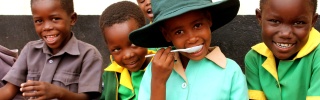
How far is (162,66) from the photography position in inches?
91.7

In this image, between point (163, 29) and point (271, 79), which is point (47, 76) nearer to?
point (163, 29)

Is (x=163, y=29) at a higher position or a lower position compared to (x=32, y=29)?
higher

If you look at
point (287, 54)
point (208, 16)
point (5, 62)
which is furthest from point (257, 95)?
point (5, 62)

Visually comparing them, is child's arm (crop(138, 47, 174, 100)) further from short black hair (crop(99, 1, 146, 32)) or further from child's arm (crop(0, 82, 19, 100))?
child's arm (crop(0, 82, 19, 100))

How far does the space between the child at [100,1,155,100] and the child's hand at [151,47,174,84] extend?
0.40m

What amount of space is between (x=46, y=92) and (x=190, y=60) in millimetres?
851

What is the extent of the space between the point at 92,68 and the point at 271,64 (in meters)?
1.07

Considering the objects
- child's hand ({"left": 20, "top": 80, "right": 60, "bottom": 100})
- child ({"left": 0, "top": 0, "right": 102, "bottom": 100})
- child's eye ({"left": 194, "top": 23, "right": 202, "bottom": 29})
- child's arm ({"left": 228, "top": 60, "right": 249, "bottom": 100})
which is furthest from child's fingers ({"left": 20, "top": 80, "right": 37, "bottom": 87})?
child's arm ({"left": 228, "top": 60, "right": 249, "bottom": 100})

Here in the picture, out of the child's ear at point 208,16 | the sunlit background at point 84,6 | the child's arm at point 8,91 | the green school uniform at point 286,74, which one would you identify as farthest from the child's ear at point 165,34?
the sunlit background at point 84,6

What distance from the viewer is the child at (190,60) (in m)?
2.32

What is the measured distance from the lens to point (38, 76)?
3100 mm

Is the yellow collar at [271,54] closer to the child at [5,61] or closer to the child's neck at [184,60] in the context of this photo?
the child's neck at [184,60]

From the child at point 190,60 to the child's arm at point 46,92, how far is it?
0.57m

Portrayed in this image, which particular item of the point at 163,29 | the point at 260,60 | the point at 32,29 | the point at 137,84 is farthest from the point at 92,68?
the point at 32,29
